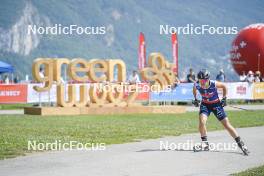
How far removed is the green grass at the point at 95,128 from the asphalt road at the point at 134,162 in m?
1.05

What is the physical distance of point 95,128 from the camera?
835 inches

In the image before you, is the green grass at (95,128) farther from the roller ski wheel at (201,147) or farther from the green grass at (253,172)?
the green grass at (253,172)

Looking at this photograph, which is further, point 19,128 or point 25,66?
point 25,66

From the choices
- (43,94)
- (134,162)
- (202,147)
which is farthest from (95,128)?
(43,94)

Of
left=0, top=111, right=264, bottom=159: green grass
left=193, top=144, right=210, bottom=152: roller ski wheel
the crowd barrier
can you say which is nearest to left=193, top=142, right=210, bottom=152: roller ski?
left=193, top=144, right=210, bottom=152: roller ski wheel

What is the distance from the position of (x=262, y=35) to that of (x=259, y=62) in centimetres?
231

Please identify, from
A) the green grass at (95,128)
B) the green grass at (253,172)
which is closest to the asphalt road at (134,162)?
the green grass at (253,172)

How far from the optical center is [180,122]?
2433cm

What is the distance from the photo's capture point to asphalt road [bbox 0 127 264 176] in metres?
12.0

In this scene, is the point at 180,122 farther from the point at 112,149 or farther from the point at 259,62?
the point at 259,62

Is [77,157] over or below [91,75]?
below

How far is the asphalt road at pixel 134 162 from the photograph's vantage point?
1200 cm

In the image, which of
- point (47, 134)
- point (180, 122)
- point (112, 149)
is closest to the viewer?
point (112, 149)

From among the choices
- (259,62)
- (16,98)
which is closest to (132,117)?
(16,98)
